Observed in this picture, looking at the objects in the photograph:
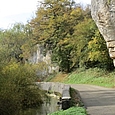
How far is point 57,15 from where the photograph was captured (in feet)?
184

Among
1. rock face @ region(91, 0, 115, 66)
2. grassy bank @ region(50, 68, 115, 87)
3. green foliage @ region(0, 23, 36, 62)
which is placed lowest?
grassy bank @ region(50, 68, 115, 87)

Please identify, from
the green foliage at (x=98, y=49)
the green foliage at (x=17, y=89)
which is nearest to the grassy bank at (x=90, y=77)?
the green foliage at (x=98, y=49)

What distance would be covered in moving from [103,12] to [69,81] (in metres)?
41.1

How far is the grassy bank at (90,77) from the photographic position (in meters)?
40.3

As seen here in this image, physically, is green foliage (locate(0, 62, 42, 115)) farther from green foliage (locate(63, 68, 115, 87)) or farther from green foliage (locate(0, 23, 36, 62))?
green foliage (locate(0, 23, 36, 62))

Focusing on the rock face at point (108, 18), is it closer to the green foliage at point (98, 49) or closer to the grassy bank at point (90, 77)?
the grassy bank at point (90, 77)

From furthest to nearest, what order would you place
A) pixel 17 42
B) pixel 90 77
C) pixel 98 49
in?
pixel 17 42 < pixel 90 77 < pixel 98 49

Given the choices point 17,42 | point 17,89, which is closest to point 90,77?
point 17,89

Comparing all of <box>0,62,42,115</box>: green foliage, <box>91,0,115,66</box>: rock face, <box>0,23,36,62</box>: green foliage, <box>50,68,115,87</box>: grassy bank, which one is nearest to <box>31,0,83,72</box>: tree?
<box>50,68,115,87</box>: grassy bank

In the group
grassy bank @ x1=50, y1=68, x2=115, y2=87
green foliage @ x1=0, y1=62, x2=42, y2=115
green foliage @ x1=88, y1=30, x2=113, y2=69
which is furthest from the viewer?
green foliage @ x1=88, y1=30, x2=113, y2=69

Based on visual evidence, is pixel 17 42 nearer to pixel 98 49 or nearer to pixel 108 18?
pixel 98 49

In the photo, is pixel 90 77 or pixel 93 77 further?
pixel 90 77

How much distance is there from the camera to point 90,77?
152ft

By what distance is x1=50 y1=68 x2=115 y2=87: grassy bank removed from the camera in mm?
40338
